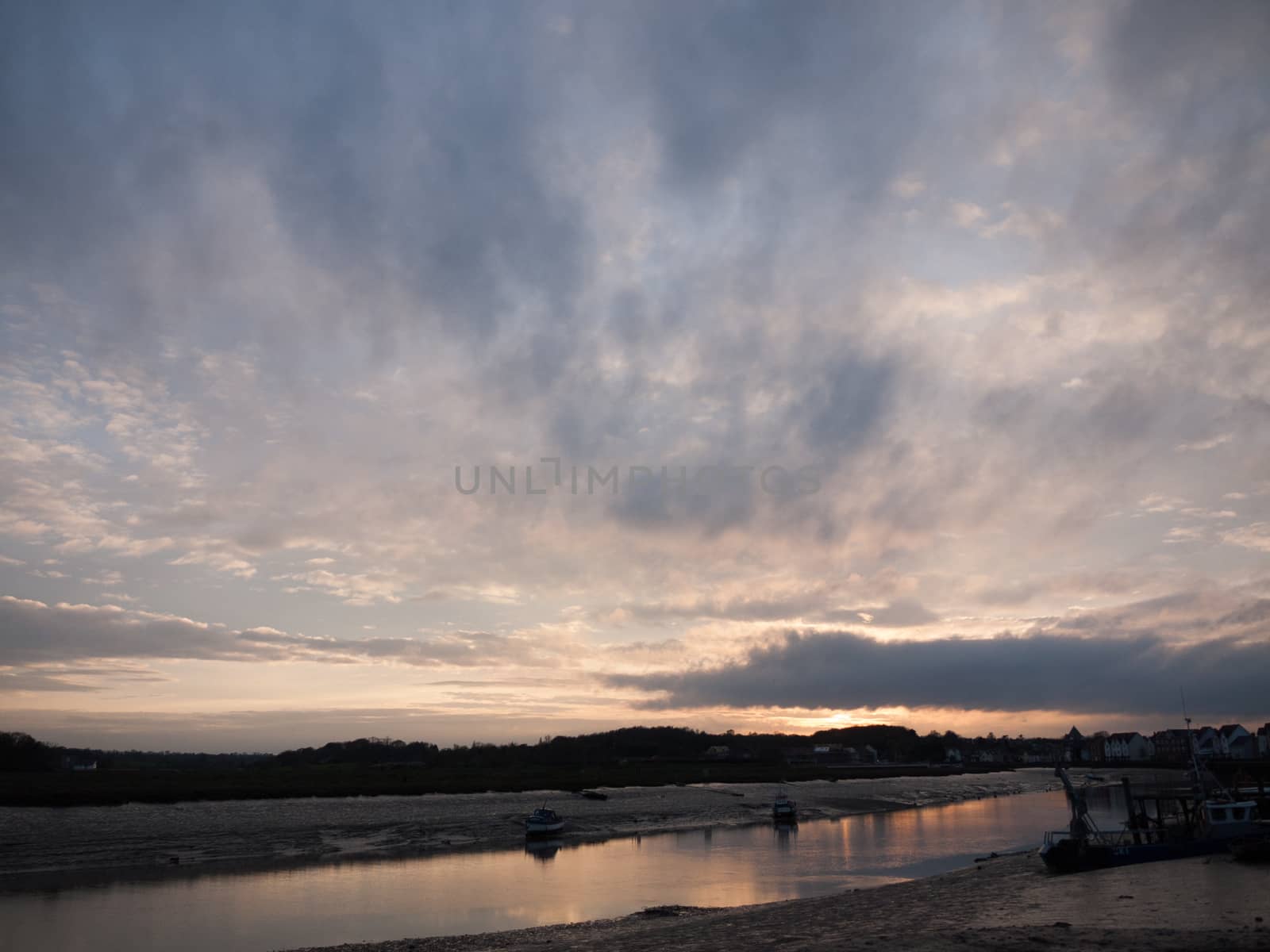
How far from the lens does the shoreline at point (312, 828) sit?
49.8m

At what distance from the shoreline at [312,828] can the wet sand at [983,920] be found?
2734 centimetres

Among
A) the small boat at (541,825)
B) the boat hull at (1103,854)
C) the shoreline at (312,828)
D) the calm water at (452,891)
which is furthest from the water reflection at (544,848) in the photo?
the boat hull at (1103,854)

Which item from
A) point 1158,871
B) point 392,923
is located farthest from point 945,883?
point 392,923

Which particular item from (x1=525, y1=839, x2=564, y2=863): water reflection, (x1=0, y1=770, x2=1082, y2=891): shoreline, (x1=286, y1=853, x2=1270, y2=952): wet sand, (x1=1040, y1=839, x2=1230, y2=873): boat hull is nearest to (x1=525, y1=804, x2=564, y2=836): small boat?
(x1=525, y1=839, x2=564, y2=863): water reflection

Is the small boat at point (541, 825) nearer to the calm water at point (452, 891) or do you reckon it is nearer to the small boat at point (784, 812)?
the calm water at point (452, 891)

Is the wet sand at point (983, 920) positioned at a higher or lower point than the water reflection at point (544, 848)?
higher

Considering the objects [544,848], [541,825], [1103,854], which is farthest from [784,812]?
[1103,854]

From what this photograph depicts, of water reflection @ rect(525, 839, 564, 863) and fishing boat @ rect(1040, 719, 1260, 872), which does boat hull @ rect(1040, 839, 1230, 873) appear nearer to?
fishing boat @ rect(1040, 719, 1260, 872)

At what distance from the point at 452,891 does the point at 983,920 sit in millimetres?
25284

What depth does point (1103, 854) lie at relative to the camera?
3784cm

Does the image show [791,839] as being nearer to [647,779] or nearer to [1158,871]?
[1158,871]

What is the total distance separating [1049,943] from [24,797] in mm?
72197

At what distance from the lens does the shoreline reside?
49781 mm

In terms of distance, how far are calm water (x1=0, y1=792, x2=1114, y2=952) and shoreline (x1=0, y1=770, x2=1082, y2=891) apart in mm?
4814
